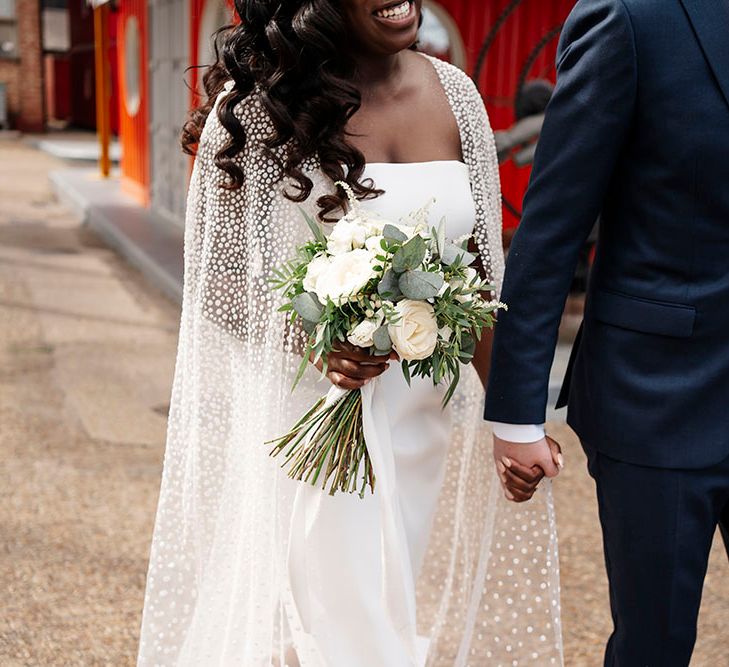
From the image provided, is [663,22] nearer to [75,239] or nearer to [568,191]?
[568,191]

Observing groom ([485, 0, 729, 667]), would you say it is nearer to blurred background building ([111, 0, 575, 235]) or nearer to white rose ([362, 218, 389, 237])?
white rose ([362, 218, 389, 237])

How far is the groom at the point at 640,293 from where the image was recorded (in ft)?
5.81

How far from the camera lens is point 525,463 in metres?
2.03

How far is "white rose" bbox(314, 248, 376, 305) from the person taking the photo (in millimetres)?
1935

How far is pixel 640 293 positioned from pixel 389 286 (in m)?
0.46

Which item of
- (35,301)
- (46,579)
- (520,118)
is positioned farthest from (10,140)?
(46,579)

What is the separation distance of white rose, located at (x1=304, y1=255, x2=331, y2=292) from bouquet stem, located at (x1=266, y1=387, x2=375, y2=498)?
0.31 m

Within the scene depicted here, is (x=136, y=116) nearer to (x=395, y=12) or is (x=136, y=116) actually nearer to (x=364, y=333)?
(x=395, y=12)

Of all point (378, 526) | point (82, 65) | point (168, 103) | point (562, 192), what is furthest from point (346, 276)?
point (82, 65)

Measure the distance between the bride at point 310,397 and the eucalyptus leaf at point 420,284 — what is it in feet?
0.62

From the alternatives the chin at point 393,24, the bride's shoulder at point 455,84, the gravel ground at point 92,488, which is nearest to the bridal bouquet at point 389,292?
the chin at point 393,24

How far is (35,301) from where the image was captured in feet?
26.7

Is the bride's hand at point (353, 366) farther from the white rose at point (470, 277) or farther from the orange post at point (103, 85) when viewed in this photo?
the orange post at point (103, 85)

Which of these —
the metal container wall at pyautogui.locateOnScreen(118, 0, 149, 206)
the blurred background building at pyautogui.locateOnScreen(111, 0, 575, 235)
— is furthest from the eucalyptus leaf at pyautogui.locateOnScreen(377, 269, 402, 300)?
the metal container wall at pyautogui.locateOnScreen(118, 0, 149, 206)
